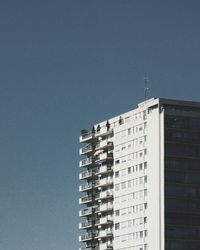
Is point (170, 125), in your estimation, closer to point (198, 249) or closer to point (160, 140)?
point (160, 140)

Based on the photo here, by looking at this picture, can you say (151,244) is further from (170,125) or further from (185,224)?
(170,125)

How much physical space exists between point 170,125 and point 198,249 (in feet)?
71.4

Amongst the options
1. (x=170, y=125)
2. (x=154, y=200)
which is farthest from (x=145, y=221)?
(x=170, y=125)

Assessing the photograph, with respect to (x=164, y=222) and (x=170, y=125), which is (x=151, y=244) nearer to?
(x=164, y=222)

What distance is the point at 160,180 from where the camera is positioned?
648ft

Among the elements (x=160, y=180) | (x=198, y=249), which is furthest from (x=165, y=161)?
(x=198, y=249)

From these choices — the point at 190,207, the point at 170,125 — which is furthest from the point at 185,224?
the point at 170,125

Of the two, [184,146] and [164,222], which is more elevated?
[184,146]

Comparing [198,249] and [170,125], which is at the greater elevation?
[170,125]

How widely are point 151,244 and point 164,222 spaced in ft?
15.3

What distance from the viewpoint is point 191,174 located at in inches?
7849

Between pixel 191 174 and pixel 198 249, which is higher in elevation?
pixel 191 174

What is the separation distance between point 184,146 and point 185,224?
13.5m

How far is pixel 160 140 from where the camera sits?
653 feet
